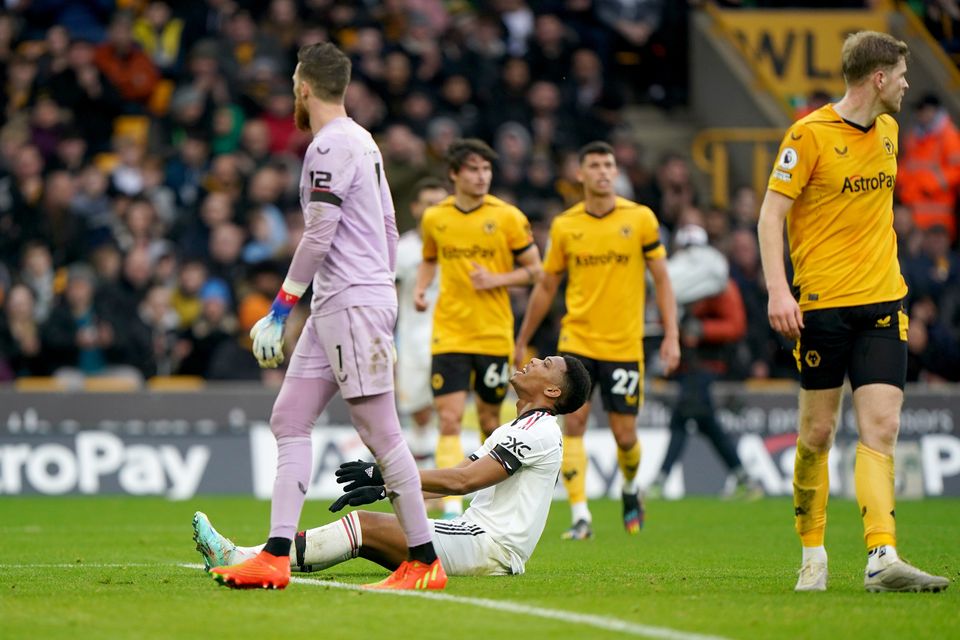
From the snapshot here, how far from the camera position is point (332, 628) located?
668cm

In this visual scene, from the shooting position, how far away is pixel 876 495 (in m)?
8.11

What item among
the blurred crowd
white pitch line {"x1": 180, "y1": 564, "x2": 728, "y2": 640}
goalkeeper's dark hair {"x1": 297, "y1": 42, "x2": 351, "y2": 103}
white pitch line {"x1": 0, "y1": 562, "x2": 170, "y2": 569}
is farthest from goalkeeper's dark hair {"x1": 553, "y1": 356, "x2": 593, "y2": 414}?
the blurred crowd

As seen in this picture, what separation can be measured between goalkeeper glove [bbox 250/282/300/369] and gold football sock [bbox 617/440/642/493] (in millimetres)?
5541

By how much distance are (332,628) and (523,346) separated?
21.0 ft

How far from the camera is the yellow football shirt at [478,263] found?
13.3 m

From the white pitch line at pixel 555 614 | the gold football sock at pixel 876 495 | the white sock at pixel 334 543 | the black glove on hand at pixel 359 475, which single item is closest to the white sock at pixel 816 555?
the gold football sock at pixel 876 495

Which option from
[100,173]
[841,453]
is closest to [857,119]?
[841,453]

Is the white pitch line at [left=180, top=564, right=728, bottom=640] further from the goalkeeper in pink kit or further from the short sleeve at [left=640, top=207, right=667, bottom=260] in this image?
the short sleeve at [left=640, top=207, right=667, bottom=260]

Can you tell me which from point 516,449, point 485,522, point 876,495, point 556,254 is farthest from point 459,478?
point 556,254

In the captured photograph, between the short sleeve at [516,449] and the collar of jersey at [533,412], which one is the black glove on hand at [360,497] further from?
the collar of jersey at [533,412]

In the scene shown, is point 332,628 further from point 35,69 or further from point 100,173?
point 35,69

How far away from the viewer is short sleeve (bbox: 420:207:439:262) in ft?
44.2

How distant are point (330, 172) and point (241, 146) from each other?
579 inches

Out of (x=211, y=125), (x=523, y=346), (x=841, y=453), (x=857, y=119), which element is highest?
(x=211, y=125)
